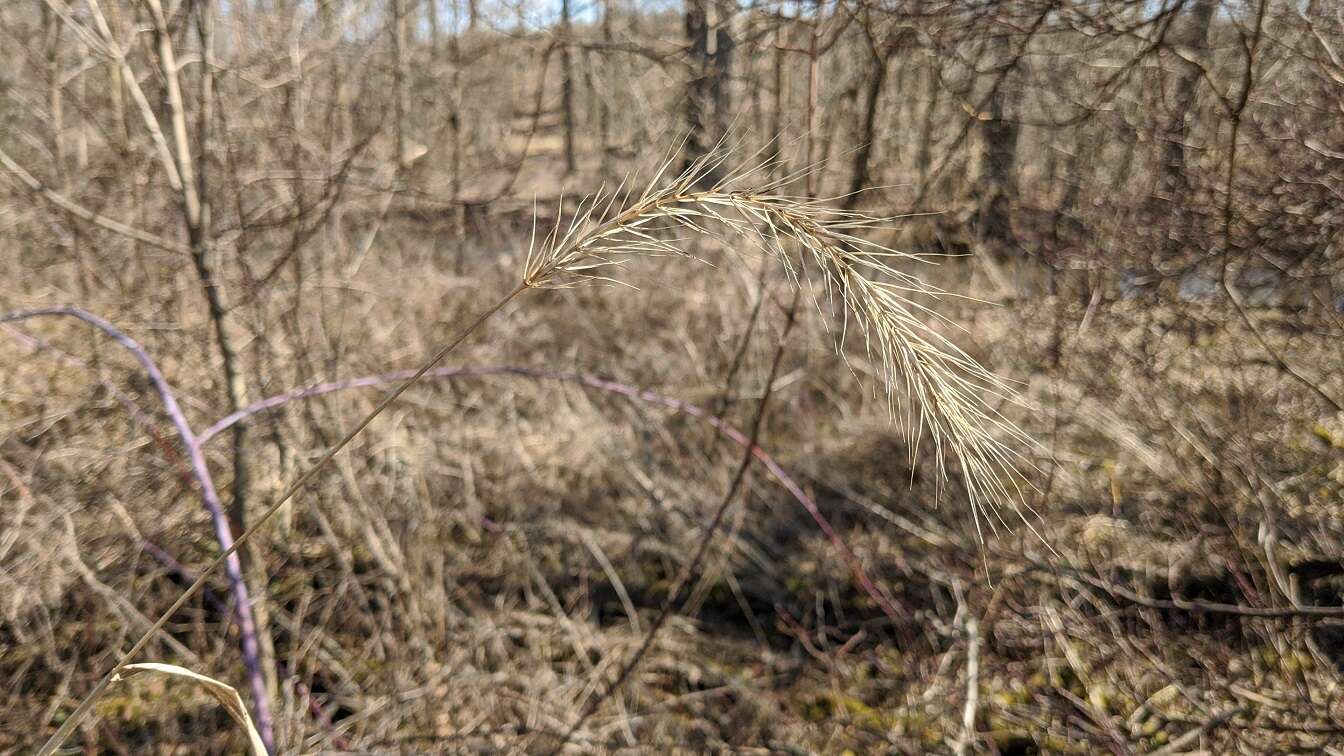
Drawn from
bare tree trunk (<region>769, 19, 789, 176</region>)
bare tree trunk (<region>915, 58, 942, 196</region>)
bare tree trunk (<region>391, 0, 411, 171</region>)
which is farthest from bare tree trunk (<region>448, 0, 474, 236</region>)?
bare tree trunk (<region>915, 58, 942, 196</region>)

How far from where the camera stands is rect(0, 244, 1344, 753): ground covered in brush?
10.7 ft

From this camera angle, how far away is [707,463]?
4.84 meters

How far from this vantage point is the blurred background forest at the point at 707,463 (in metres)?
3.18

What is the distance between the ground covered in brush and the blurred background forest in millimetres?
25

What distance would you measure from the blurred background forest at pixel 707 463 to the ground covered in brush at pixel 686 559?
0.08ft

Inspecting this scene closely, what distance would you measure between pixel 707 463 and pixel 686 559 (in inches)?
25.8

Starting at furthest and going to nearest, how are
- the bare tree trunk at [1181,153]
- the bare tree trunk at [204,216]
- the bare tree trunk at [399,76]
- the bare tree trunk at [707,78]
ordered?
1. the bare tree trunk at [399,76]
2. the bare tree trunk at [707,78]
3. the bare tree trunk at [1181,153]
4. the bare tree trunk at [204,216]

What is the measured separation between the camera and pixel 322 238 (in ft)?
14.7

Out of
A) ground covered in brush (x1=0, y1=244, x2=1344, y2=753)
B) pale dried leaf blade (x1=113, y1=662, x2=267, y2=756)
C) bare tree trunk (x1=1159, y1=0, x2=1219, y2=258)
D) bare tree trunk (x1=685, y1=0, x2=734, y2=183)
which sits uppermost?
bare tree trunk (x1=685, y1=0, x2=734, y2=183)

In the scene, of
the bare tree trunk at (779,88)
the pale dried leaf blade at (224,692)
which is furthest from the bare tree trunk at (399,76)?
the pale dried leaf blade at (224,692)

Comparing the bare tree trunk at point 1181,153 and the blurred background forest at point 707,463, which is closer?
the blurred background forest at point 707,463

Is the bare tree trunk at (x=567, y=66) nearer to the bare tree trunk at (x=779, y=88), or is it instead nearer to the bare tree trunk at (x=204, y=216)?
the bare tree trunk at (x=779, y=88)

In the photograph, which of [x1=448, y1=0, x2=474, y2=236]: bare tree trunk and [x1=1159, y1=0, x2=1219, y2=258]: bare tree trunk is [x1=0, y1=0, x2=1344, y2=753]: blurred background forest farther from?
[x1=448, y1=0, x2=474, y2=236]: bare tree trunk

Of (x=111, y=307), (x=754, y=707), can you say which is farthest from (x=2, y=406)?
(x=754, y=707)
